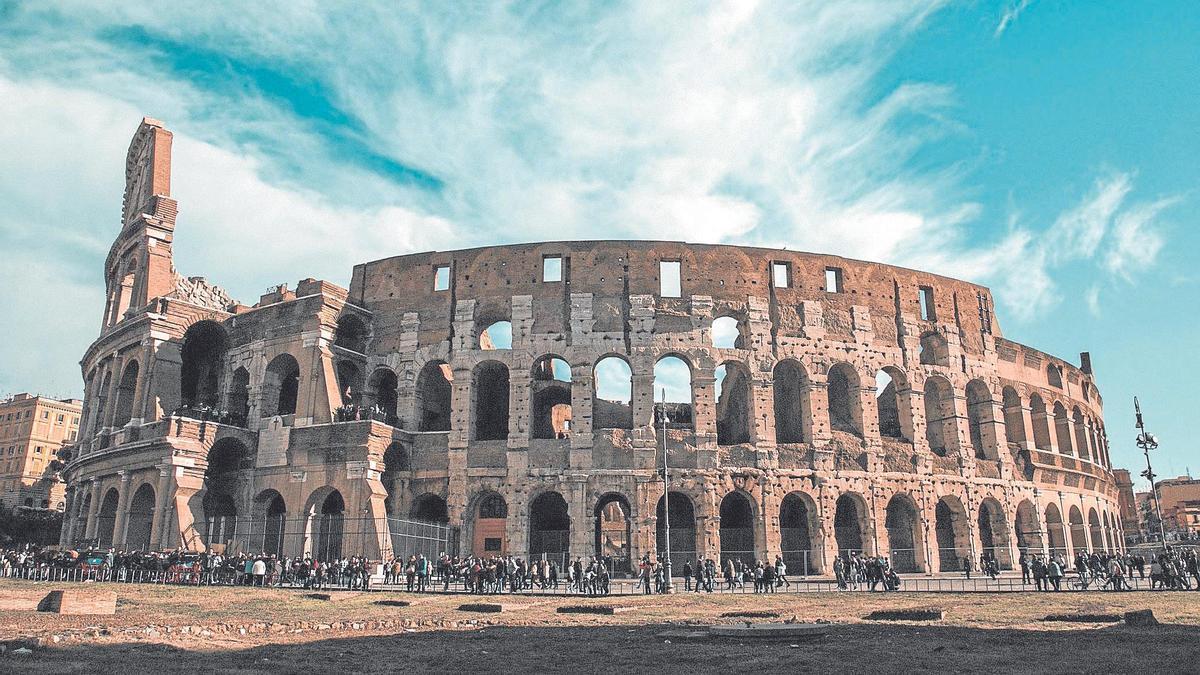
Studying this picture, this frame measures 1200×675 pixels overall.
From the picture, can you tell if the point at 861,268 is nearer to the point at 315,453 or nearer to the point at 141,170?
the point at 315,453

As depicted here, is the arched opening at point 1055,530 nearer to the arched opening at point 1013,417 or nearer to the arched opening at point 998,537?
the arched opening at point 1013,417

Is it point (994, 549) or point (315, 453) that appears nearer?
point (315, 453)

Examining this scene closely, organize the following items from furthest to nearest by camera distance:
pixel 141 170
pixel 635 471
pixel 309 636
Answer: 1. pixel 141 170
2. pixel 635 471
3. pixel 309 636

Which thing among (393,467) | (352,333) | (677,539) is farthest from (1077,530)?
(352,333)

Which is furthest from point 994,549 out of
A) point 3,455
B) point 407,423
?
point 3,455

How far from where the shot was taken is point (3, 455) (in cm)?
8194

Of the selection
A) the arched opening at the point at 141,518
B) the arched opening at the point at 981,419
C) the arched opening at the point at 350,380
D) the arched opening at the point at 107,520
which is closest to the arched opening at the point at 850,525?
the arched opening at the point at 981,419

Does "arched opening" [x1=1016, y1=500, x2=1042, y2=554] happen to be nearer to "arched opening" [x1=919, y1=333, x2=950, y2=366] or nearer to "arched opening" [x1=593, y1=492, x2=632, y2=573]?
"arched opening" [x1=919, y1=333, x2=950, y2=366]

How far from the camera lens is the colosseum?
101 ft

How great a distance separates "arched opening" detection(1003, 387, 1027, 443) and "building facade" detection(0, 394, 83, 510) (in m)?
75.9

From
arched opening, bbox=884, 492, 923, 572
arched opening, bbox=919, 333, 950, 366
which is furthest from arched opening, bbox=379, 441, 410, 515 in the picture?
arched opening, bbox=919, 333, 950, 366

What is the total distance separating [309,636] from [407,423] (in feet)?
65.4

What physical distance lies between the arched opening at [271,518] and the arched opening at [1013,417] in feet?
93.0

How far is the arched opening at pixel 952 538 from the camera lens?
33281 mm
